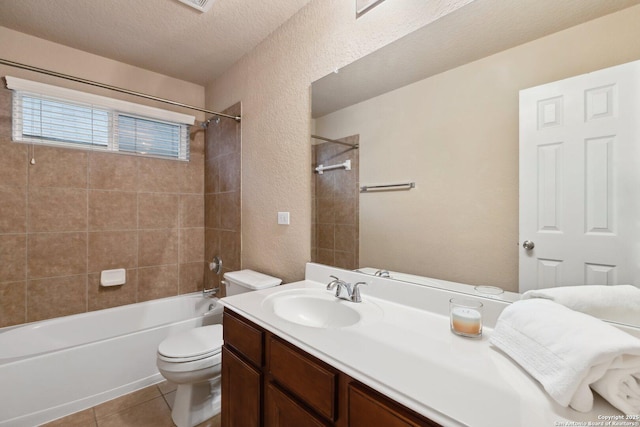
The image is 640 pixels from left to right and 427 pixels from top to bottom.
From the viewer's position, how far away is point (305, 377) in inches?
34.4

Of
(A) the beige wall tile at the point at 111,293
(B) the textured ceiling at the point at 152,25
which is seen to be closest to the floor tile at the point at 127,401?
(A) the beige wall tile at the point at 111,293

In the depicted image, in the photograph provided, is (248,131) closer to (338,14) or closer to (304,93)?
(304,93)

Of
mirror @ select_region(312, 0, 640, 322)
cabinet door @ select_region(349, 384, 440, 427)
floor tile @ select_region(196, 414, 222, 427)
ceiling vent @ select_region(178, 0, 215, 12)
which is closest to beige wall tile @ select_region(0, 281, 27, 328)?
floor tile @ select_region(196, 414, 222, 427)

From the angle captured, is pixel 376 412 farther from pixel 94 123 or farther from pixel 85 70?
pixel 85 70

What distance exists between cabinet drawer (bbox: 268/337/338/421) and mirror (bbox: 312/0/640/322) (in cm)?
61

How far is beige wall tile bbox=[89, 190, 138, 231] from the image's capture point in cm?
225

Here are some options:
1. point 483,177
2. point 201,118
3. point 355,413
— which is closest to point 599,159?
point 483,177

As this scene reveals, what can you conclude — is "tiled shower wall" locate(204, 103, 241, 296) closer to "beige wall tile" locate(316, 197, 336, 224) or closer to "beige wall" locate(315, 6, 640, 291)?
"beige wall tile" locate(316, 197, 336, 224)

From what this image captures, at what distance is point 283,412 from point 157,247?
2.13 metres

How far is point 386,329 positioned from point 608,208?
0.74 metres

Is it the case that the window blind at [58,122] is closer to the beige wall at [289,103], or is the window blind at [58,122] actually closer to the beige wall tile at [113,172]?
the beige wall tile at [113,172]

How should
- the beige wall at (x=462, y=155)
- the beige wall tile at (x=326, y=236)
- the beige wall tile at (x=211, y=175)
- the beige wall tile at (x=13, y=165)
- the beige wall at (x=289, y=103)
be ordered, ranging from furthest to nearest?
the beige wall tile at (x=211, y=175)
the beige wall tile at (x=13, y=165)
the beige wall tile at (x=326, y=236)
the beige wall at (x=289, y=103)
the beige wall at (x=462, y=155)

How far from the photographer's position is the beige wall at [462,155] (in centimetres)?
85

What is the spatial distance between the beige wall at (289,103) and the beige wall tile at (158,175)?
86 centimetres
